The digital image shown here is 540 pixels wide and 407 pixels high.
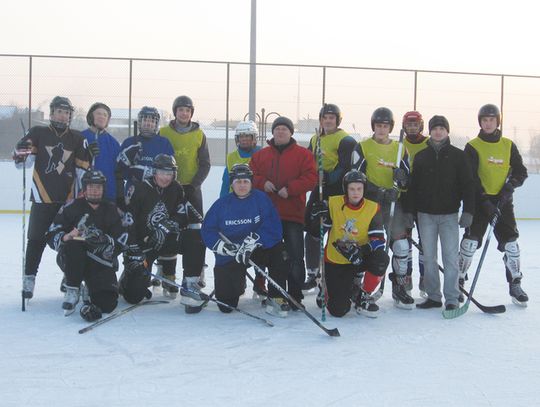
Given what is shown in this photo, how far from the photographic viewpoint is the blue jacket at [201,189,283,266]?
13.4 ft

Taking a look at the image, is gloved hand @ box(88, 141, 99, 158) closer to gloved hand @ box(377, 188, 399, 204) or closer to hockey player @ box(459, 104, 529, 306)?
gloved hand @ box(377, 188, 399, 204)

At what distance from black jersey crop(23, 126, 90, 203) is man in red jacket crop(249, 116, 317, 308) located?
1218 mm

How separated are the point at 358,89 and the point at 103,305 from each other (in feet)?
27.4

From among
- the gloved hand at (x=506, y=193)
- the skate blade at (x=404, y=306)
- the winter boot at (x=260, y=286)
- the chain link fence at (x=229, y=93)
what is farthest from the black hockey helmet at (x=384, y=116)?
the chain link fence at (x=229, y=93)

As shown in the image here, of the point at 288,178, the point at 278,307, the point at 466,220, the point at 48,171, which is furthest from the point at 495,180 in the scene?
the point at 48,171

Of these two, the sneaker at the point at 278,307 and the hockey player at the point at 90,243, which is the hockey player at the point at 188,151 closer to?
the hockey player at the point at 90,243

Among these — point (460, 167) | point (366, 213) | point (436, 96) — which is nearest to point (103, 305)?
point (366, 213)

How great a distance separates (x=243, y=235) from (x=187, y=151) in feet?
3.00

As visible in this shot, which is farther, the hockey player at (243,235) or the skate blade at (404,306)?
the skate blade at (404,306)

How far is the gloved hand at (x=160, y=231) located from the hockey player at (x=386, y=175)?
133 cm

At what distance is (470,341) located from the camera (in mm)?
3463

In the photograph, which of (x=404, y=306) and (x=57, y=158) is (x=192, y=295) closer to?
(x=57, y=158)

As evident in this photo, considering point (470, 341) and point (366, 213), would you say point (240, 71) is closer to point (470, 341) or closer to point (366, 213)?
point (366, 213)

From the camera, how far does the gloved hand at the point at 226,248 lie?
3989 millimetres
